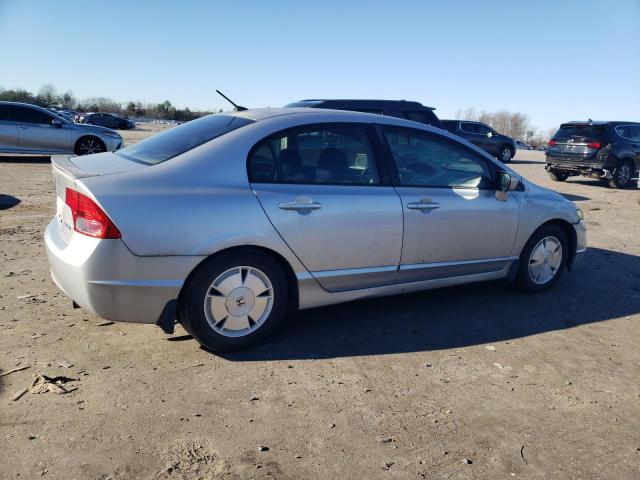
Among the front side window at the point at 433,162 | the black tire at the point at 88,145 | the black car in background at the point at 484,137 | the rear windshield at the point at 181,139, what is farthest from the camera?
the black car in background at the point at 484,137

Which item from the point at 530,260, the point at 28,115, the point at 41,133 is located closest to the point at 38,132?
the point at 41,133

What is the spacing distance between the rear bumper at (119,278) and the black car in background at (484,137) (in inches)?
732

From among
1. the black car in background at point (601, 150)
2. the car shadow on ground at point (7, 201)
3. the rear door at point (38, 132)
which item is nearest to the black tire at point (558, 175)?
the black car in background at point (601, 150)

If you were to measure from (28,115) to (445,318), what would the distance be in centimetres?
1367

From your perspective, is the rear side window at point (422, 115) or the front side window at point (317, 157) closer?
the front side window at point (317, 157)

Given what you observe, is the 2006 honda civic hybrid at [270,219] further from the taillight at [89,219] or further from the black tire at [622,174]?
the black tire at [622,174]

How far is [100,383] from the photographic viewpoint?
10.9 feet

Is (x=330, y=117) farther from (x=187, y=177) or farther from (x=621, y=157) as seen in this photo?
(x=621, y=157)

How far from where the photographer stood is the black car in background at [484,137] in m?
21.4

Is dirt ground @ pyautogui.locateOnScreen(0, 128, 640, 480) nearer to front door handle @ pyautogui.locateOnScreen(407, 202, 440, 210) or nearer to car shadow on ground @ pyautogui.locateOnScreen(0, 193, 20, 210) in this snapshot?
front door handle @ pyautogui.locateOnScreen(407, 202, 440, 210)

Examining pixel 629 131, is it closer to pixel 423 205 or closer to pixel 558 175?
pixel 558 175

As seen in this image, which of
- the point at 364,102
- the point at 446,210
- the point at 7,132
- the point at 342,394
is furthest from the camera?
the point at 7,132

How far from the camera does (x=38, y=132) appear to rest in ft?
47.8

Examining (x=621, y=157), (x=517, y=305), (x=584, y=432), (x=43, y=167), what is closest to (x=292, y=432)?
(x=584, y=432)
